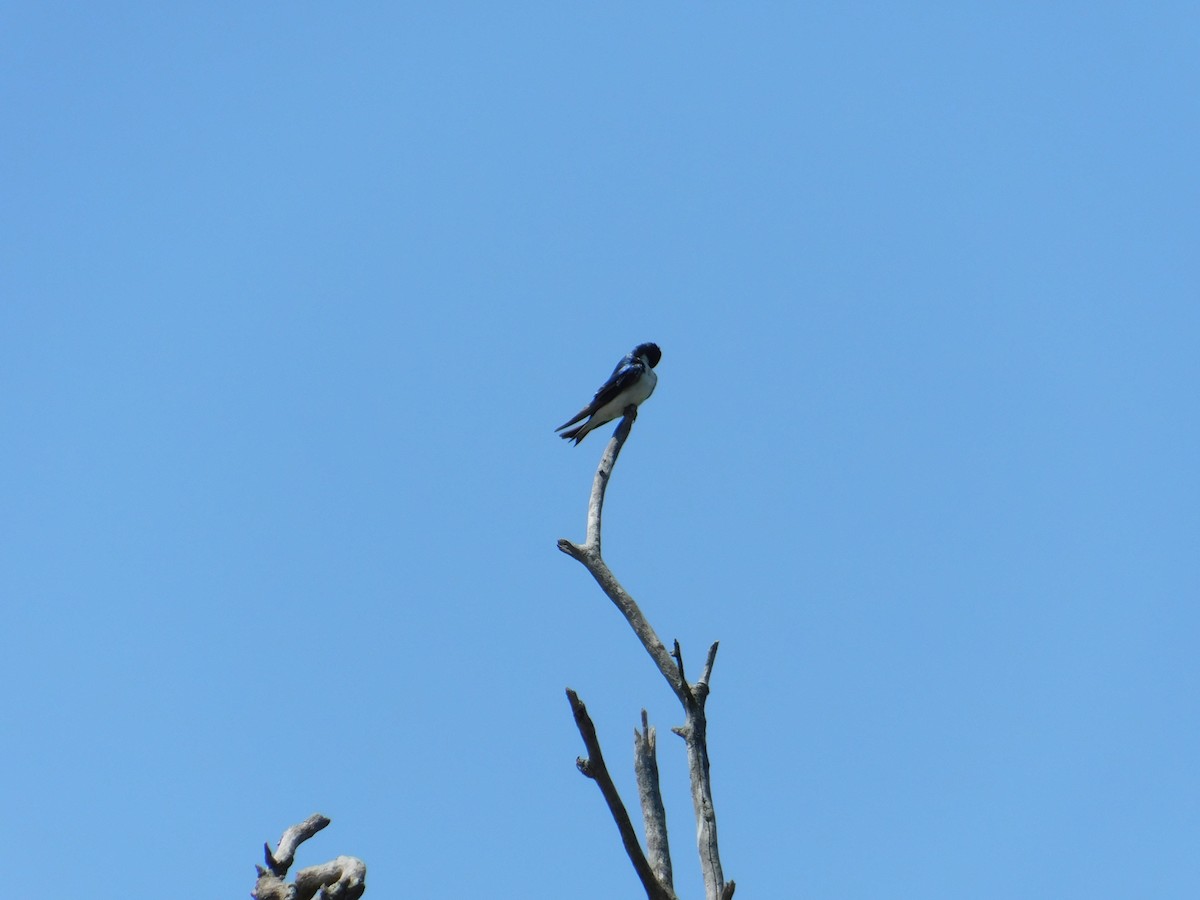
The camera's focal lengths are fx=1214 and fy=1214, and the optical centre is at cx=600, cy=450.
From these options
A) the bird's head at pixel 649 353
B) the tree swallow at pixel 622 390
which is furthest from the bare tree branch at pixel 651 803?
the bird's head at pixel 649 353

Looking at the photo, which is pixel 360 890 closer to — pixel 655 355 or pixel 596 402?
pixel 596 402

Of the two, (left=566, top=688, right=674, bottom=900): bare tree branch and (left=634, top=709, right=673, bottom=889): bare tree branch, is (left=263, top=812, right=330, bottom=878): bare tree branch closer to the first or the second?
(left=566, top=688, right=674, bottom=900): bare tree branch

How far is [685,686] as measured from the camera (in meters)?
7.39

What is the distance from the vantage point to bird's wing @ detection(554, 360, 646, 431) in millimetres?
11320

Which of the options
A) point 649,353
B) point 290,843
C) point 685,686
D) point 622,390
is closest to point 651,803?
point 685,686

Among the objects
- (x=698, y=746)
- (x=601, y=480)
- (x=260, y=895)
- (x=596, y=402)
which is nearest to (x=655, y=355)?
(x=596, y=402)

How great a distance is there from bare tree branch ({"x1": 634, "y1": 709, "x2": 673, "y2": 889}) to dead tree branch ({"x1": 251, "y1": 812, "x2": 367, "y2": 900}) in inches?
71.2

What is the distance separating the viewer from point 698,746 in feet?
24.0

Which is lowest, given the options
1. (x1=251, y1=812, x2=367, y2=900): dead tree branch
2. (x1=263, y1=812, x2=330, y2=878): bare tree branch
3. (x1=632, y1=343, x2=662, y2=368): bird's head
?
(x1=251, y1=812, x2=367, y2=900): dead tree branch

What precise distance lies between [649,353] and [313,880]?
739 centimetres

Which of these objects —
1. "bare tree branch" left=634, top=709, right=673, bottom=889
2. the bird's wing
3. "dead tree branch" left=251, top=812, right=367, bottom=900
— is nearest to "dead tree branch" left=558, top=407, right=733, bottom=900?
"bare tree branch" left=634, top=709, right=673, bottom=889

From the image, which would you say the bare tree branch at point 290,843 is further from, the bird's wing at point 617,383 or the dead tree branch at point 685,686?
the bird's wing at point 617,383

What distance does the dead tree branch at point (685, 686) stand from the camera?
22.7ft

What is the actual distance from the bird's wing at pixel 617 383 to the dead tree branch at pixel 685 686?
2.95 m
